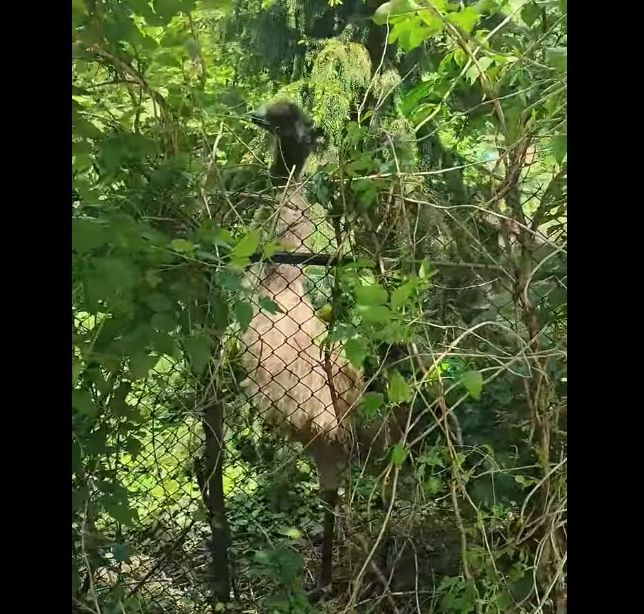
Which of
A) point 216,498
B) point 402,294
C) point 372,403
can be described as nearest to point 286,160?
point 402,294

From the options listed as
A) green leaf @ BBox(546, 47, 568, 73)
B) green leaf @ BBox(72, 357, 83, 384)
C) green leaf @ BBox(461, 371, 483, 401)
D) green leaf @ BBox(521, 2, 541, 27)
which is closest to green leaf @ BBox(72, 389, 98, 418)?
green leaf @ BBox(72, 357, 83, 384)

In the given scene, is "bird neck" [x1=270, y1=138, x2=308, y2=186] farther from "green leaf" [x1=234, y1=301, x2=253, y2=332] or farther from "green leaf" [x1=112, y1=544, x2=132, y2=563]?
"green leaf" [x1=112, y1=544, x2=132, y2=563]

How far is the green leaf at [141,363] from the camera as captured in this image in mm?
1552

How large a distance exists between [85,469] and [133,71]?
3.08 ft

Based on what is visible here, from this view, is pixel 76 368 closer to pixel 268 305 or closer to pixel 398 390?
pixel 268 305

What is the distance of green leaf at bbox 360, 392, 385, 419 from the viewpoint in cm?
177

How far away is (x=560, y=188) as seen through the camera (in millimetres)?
1692

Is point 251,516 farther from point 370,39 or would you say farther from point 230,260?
point 370,39

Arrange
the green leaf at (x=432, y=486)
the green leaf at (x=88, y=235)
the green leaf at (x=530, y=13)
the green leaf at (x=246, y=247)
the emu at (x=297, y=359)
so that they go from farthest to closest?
1. the emu at (x=297, y=359)
2. the green leaf at (x=432, y=486)
3. the green leaf at (x=530, y=13)
4. the green leaf at (x=246, y=247)
5. the green leaf at (x=88, y=235)

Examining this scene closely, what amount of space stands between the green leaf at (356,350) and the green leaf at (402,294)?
0.16 m

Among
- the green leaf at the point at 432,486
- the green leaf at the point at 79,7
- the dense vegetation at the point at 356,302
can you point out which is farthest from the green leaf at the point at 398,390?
the green leaf at the point at 79,7

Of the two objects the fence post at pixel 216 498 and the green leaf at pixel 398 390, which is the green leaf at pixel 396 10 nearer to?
the green leaf at pixel 398 390

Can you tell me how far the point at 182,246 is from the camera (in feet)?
4.95
